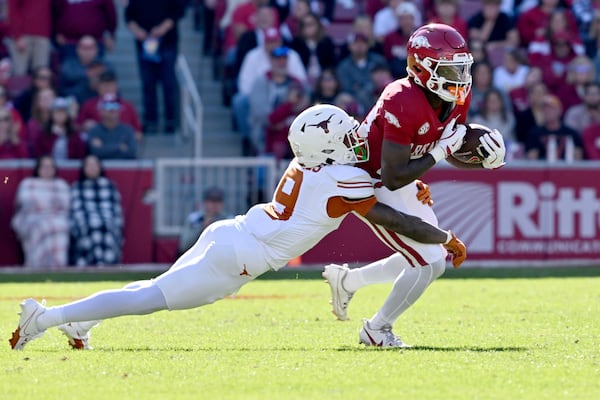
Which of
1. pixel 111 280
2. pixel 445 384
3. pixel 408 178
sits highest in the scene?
pixel 408 178

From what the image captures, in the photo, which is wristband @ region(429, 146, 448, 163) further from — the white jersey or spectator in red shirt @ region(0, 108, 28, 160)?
spectator in red shirt @ region(0, 108, 28, 160)

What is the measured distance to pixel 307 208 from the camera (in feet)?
24.6

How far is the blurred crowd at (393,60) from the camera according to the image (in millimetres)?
16422

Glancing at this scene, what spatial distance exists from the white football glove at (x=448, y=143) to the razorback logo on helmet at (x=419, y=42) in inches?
20.7

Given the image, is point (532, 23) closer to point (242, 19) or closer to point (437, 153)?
point (242, 19)

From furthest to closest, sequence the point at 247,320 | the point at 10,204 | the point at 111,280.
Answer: the point at 10,204, the point at 111,280, the point at 247,320

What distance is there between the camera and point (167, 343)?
317 inches

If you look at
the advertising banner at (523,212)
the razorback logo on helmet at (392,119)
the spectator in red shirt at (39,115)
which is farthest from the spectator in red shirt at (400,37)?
the razorback logo on helmet at (392,119)

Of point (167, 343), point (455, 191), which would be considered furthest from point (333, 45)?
point (167, 343)

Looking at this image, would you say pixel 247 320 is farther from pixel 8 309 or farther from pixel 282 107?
pixel 282 107

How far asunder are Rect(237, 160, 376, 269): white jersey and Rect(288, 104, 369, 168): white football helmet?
0.07 metres

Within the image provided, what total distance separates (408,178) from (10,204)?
27.4 ft

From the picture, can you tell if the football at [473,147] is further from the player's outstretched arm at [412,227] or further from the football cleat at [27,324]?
the football cleat at [27,324]

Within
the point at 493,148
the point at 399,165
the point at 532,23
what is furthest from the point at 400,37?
the point at 399,165
